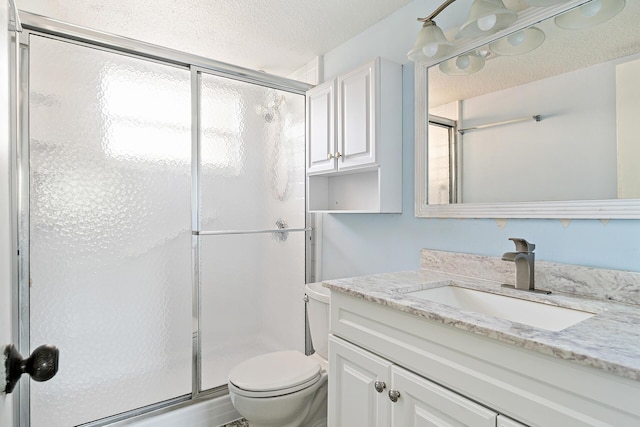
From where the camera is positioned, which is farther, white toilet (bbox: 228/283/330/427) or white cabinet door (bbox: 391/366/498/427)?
white toilet (bbox: 228/283/330/427)

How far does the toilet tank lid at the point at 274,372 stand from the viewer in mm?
1641

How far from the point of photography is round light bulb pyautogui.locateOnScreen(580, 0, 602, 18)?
3.94 ft

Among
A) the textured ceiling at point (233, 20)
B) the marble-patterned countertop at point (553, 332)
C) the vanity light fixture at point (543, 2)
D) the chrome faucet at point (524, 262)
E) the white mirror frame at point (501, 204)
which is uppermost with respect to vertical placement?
the textured ceiling at point (233, 20)

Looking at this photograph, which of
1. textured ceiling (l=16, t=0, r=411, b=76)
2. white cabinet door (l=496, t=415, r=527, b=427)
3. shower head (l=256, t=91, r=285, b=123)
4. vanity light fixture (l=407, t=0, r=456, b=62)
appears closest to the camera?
white cabinet door (l=496, t=415, r=527, b=427)

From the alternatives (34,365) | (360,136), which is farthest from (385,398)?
(360,136)

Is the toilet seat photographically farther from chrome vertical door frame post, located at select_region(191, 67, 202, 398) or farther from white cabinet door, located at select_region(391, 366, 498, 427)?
white cabinet door, located at select_region(391, 366, 498, 427)

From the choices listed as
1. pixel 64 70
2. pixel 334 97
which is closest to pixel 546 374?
pixel 334 97

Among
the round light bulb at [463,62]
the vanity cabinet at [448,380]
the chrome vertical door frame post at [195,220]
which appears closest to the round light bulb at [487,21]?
the round light bulb at [463,62]

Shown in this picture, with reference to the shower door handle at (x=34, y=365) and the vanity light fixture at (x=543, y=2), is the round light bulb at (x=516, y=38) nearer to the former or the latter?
the vanity light fixture at (x=543, y=2)

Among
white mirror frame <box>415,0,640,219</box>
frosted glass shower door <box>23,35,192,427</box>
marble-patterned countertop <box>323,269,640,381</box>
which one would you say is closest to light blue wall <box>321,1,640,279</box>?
white mirror frame <box>415,0,640,219</box>

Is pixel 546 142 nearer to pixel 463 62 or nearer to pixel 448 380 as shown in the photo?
pixel 463 62

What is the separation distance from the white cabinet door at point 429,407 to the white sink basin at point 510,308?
0.33 m

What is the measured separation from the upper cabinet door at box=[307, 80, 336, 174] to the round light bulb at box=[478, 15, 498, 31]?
2.87 ft

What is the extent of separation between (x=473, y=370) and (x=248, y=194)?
1603mm
